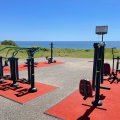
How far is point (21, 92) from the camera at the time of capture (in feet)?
25.2

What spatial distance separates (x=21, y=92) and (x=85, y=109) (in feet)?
9.52

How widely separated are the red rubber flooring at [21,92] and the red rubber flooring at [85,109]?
3.97ft

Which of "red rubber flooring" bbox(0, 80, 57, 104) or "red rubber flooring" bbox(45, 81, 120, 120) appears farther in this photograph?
"red rubber flooring" bbox(0, 80, 57, 104)

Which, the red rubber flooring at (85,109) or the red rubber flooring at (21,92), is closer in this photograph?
the red rubber flooring at (85,109)

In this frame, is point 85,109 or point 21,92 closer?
point 85,109

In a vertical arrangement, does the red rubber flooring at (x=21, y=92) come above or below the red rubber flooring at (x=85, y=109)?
above

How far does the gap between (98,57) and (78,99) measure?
5.67 ft

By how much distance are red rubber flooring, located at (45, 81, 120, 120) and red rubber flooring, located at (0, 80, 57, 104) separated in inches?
47.6

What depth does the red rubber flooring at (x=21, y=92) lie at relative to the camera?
273 inches

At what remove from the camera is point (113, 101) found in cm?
663

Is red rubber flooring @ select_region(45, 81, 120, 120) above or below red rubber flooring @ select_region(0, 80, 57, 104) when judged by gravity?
below

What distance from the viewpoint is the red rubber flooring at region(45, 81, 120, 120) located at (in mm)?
5406

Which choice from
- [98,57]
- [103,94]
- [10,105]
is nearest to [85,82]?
[98,57]

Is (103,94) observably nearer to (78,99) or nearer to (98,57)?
(78,99)
